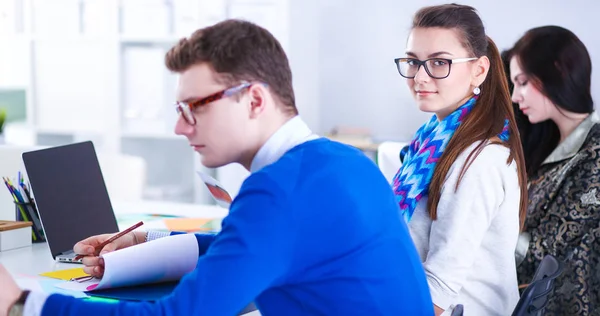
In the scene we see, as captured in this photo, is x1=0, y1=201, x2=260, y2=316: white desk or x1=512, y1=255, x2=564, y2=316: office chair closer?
x1=512, y1=255, x2=564, y2=316: office chair

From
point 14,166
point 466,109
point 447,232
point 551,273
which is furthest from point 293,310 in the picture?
point 14,166

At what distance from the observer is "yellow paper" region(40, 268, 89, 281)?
1.77 m

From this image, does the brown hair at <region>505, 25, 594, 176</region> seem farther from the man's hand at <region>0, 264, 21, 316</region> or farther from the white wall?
the man's hand at <region>0, 264, 21, 316</region>

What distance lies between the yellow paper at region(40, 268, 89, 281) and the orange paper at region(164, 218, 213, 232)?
1.51ft

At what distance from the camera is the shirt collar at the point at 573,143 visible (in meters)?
2.79

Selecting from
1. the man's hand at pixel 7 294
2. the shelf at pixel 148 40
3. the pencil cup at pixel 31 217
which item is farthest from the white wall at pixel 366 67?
the man's hand at pixel 7 294

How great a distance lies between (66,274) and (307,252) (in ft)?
2.69

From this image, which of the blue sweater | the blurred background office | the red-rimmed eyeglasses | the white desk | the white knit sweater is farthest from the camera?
the blurred background office

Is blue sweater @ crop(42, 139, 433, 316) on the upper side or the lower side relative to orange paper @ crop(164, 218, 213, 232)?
upper

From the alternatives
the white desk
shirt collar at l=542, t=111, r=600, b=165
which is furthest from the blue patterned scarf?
shirt collar at l=542, t=111, r=600, b=165

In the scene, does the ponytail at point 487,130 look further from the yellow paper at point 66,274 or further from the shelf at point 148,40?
the shelf at point 148,40

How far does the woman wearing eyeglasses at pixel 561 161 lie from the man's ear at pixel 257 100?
1.63 m

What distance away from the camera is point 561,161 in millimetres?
2805

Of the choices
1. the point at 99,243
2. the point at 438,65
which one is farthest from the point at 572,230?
the point at 99,243
